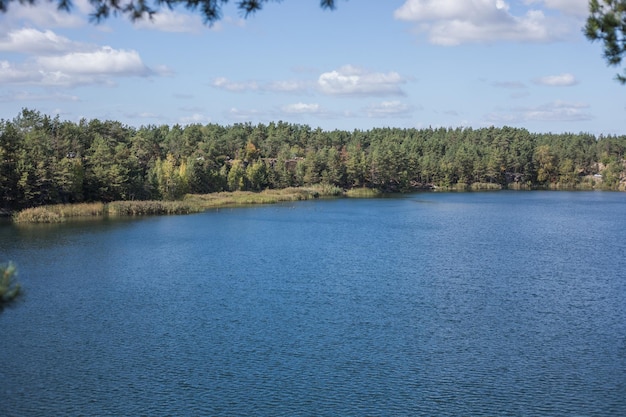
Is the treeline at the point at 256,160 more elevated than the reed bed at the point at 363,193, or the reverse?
the treeline at the point at 256,160

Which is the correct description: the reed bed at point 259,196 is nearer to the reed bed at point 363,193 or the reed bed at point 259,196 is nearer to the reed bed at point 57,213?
the reed bed at point 363,193

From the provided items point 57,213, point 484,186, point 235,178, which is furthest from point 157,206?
point 484,186

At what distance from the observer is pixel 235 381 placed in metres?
15.7

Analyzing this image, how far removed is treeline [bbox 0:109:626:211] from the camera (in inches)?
2057

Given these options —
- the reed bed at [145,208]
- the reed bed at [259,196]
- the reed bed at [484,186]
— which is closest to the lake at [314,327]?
the reed bed at [145,208]

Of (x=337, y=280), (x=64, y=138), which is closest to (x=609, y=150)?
(x=64, y=138)

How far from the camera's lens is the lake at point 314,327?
583 inches

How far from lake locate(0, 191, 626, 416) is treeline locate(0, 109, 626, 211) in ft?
54.5

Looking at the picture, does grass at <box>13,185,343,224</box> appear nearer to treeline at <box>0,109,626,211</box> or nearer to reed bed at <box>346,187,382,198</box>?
treeline at <box>0,109,626,211</box>

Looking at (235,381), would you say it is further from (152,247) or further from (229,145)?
(229,145)

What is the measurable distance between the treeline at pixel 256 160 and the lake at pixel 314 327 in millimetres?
16600

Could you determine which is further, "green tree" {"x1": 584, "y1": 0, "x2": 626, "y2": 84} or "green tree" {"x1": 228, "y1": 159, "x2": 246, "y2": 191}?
"green tree" {"x1": 228, "y1": 159, "x2": 246, "y2": 191}

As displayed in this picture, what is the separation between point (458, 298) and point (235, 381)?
36.3ft

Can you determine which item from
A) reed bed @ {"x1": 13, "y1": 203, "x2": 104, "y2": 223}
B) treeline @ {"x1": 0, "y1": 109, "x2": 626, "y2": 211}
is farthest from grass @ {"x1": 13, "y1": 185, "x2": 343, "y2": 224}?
treeline @ {"x1": 0, "y1": 109, "x2": 626, "y2": 211}
